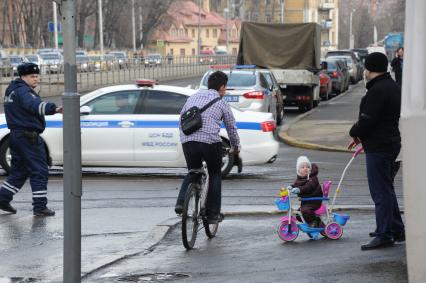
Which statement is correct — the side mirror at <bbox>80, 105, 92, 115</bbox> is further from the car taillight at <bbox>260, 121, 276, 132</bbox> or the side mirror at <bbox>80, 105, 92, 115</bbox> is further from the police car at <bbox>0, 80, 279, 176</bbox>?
the car taillight at <bbox>260, 121, 276, 132</bbox>

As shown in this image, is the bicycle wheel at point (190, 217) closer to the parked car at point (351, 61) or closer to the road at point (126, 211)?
the road at point (126, 211)

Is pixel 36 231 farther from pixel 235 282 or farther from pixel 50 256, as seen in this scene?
pixel 235 282

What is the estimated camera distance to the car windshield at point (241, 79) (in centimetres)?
2347

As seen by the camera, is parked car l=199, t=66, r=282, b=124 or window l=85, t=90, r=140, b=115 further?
Answer: parked car l=199, t=66, r=282, b=124

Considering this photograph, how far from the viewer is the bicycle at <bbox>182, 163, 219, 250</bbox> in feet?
29.2

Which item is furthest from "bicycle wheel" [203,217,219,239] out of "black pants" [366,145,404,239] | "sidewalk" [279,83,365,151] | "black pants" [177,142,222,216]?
"sidewalk" [279,83,365,151]

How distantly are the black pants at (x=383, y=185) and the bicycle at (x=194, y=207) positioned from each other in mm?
1685

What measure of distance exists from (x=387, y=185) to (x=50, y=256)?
321 cm

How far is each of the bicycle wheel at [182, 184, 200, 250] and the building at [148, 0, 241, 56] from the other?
412 ft

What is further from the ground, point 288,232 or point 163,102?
point 163,102

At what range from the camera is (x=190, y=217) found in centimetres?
905

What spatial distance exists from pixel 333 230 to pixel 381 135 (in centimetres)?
124

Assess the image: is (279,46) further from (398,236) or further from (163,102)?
(398,236)

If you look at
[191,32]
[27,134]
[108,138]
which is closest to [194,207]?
[27,134]
